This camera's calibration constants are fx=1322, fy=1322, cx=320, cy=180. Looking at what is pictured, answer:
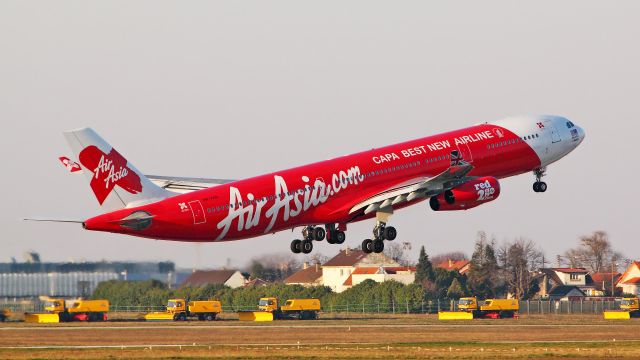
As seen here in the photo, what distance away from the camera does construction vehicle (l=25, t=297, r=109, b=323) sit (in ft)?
378

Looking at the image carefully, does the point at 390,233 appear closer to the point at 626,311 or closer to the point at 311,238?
the point at 311,238

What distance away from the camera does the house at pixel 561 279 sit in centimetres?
15432

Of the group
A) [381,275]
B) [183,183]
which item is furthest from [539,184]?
[381,275]

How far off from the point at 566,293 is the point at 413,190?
78227 mm

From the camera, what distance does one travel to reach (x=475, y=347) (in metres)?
81.3

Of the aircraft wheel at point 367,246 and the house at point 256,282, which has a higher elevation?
the aircraft wheel at point 367,246

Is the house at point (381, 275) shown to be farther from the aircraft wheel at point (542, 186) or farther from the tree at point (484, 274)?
the aircraft wheel at point (542, 186)

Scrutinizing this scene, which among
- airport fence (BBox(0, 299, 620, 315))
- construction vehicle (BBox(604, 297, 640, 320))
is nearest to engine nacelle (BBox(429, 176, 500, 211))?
construction vehicle (BBox(604, 297, 640, 320))

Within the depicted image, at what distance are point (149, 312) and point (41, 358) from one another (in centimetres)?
4811

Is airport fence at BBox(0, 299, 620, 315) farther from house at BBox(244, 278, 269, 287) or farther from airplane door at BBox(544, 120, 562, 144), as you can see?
airplane door at BBox(544, 120, 562, 144)

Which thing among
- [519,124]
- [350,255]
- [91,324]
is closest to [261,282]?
[91,324]

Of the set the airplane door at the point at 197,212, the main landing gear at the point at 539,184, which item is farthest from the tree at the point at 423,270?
the airplane door at the point at 197,212

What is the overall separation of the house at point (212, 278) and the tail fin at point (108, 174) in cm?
4751

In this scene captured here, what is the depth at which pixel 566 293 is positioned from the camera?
154 meters
